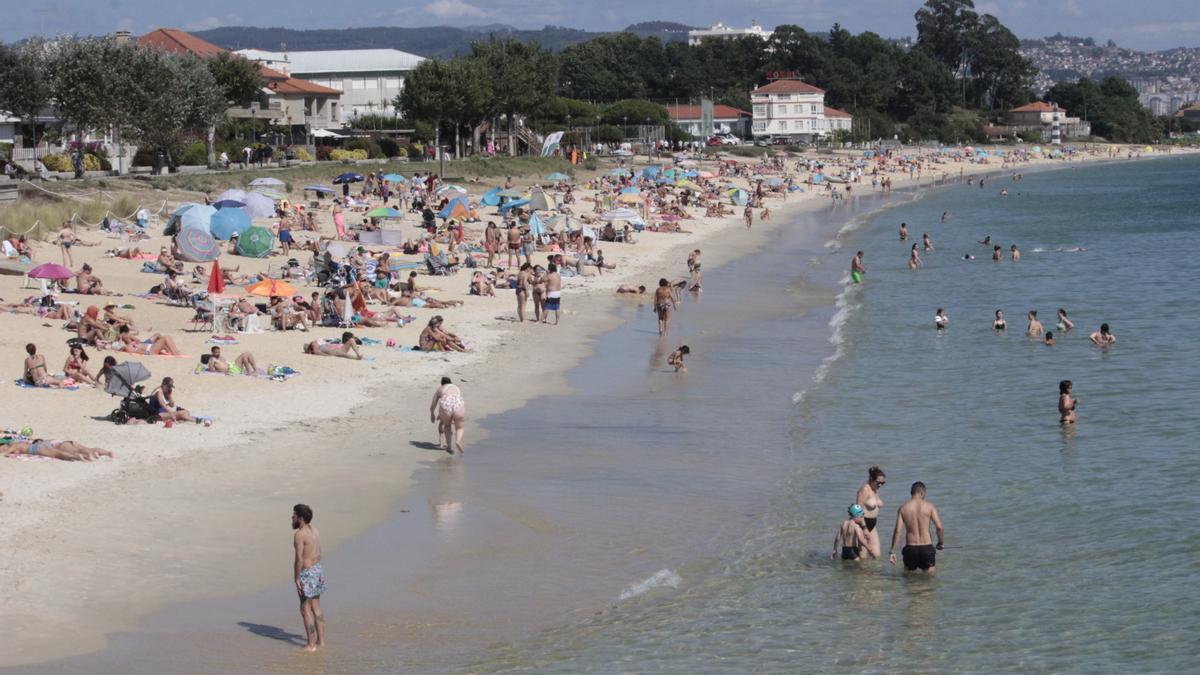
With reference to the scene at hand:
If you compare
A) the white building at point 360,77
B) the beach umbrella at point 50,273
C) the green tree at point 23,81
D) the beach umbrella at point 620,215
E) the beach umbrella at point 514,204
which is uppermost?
the white building at point 360,77

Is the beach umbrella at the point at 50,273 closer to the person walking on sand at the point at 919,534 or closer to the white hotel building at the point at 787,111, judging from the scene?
the person walking on sand at the point at 919,534

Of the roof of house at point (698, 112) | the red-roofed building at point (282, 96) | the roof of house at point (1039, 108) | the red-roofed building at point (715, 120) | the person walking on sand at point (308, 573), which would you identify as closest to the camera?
the person walking on sand at point (308, 573)

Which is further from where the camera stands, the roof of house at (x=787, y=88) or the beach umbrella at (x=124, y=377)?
the roof of house at (x=787, y=88)

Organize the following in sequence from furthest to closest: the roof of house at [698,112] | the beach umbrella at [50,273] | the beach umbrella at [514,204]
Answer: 1. the roof of house at [698,112]
2. the beach umbrella at [514,204]
3. the beach umbrella at [50,273]

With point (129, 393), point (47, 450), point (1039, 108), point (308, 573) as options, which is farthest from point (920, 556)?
point (1039, 108)

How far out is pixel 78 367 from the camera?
746 inches

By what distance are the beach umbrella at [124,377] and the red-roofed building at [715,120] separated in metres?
102

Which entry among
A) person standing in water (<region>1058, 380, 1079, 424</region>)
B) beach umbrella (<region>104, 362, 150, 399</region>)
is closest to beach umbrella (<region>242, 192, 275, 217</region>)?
beach umbrella (<region>104, 362, 150, 399</region>)

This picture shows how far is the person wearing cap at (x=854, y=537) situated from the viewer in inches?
534

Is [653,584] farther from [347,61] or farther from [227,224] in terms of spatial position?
[347,61]

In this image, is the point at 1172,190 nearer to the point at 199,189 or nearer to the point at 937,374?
the point at 199,189

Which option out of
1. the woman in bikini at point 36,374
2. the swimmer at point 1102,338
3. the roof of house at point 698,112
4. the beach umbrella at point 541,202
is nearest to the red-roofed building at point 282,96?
the beach umbrella at point 541,202

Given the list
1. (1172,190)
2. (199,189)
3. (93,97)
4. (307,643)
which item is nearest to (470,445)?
(307,643)

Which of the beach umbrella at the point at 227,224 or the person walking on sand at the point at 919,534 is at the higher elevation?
the beach umbrella at the point at 227,224
